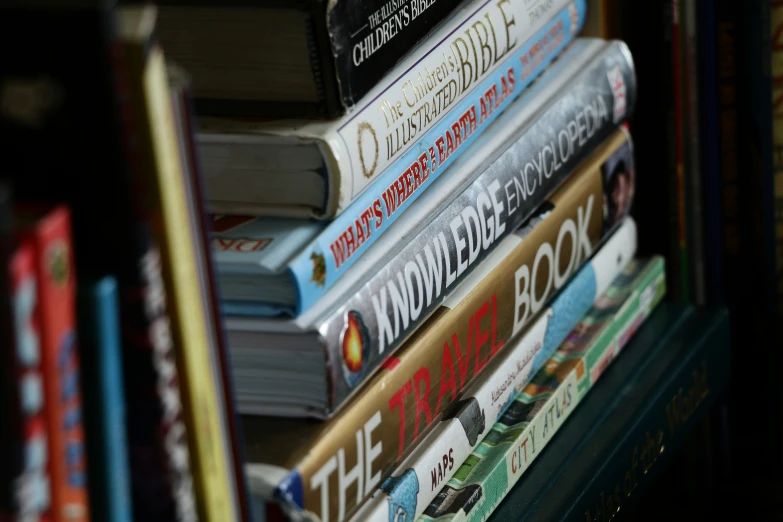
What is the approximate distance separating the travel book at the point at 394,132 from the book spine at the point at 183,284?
148 mm

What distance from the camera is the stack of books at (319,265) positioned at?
333 millimetres

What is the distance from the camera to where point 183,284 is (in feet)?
1.22

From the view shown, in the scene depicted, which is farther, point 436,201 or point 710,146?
point 710,146

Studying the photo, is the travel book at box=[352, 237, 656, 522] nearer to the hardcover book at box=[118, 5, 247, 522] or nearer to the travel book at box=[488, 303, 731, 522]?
the travel book at box=[488, 303, 731, 522]

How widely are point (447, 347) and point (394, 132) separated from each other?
12 centimetres

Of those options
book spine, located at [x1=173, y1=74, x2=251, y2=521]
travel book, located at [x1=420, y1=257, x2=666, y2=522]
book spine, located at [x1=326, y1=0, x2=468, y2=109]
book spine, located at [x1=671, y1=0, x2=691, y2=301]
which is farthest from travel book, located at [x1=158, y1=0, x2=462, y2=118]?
book spine, located at [x1=671, y1=0, x2=691, y2=301]

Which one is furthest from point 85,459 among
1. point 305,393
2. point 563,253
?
point 563,253

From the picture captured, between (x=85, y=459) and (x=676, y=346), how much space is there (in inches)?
22.3

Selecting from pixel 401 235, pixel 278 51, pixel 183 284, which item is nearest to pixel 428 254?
pixel 401 235

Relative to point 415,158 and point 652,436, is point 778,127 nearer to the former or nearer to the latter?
point 652,436

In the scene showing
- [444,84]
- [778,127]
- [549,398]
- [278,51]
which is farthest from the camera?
[778,127]

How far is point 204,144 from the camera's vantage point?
0.53 m

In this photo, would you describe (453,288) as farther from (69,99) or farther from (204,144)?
(69,99)

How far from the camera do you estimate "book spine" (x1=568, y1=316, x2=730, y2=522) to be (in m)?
0.71
